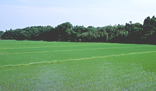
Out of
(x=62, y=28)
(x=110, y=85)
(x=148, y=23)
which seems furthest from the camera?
(x=62, y=28)

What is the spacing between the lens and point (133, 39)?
51594 mm

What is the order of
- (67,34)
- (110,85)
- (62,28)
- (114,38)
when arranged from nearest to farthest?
(110,85) → (114,38) → (67,34) → (62,28)

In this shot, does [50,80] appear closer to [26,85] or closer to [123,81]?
[26,85]

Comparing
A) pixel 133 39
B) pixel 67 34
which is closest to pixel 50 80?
pixel 133 39

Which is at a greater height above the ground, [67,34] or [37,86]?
[67,34]

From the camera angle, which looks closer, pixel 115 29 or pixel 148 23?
pixel 148 23

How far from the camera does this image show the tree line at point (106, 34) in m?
48.7

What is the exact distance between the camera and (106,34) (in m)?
58.5

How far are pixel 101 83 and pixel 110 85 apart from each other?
469mm

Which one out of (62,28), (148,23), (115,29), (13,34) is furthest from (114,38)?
(13,34)

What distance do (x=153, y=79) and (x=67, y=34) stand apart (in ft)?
220

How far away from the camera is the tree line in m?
48.7

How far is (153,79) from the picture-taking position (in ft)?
25.2

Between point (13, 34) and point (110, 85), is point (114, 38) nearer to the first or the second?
point (110, 85)
